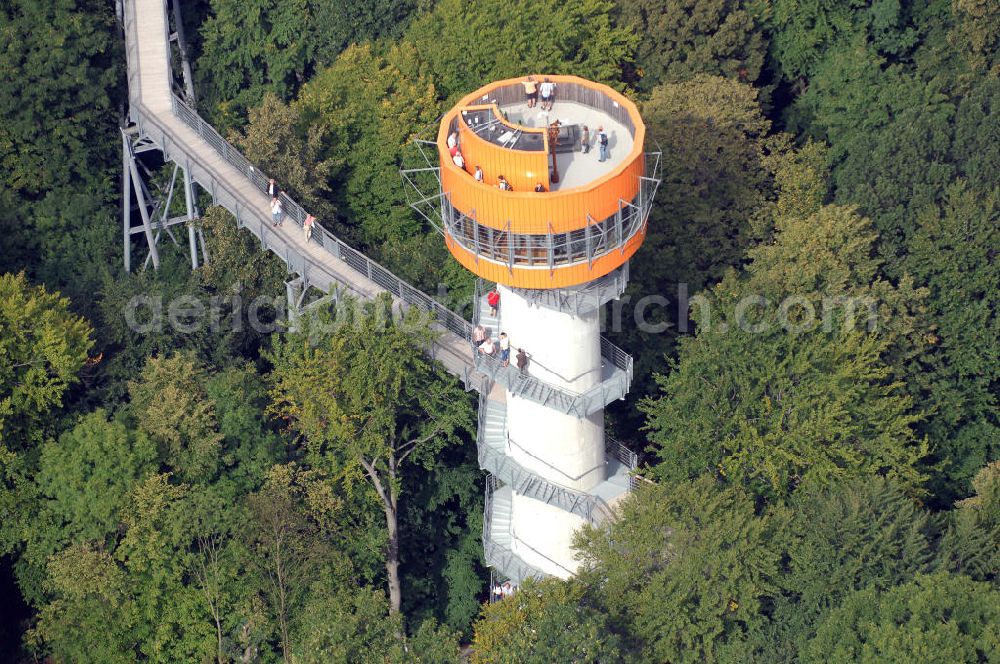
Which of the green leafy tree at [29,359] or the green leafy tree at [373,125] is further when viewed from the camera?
the green leafy tree at [373,125]

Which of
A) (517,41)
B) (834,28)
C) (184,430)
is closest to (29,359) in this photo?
(184,430)

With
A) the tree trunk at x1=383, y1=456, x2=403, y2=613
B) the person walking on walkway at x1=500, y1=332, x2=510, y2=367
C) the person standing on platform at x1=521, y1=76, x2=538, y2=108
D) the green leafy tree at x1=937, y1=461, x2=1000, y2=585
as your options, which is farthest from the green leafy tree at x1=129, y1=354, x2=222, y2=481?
the green leafy tree at x1=937, y1=461, x2=1000, y2=585

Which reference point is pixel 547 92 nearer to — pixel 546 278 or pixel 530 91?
pixel 530 91

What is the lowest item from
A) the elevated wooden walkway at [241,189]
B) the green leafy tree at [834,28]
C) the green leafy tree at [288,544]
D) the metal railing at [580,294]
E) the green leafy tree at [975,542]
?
the green leafy tree at [288,544]

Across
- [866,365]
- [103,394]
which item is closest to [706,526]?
[866,365]

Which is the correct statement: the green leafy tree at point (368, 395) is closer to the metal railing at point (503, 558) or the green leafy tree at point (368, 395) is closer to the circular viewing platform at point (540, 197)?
the metal railing at point (503, 558)

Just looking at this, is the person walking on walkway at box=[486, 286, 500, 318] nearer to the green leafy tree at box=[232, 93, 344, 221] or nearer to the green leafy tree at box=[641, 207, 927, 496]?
the green leafy tree at box=[641, 207, 927, 496]

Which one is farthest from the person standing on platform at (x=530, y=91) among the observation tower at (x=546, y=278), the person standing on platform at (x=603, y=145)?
the person standing on platform at (x=603, y=145)
